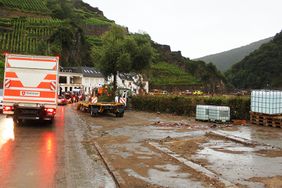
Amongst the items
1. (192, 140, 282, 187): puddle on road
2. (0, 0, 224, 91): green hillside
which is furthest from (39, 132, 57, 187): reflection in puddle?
(0, 0, 224, 91): green hillside

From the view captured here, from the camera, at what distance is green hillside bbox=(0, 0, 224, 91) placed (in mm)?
92000

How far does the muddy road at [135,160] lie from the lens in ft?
28.2

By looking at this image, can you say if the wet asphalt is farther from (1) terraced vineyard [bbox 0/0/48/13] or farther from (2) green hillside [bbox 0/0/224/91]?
(1) terraced vineyard [bbox 0/0/48/13]

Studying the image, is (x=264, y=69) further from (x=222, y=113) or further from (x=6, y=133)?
(x=6, y=133)

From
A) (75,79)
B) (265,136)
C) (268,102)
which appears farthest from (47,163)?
(75,79)

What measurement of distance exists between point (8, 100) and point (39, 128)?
2113mm

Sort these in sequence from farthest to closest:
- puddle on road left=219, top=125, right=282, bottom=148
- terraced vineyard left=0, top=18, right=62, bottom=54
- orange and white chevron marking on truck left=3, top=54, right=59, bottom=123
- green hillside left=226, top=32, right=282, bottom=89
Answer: green hillside left=226, top=32, right=282, bottom=89, terraced vineyard left=0, top=18, right=62, bottom=54, orange and white chevron marking on truck left=3, top=54, right=59, bottom=123, puddle on road left=219, top=125, right=282, bottom=148

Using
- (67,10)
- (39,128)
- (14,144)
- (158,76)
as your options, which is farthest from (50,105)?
(67,10)

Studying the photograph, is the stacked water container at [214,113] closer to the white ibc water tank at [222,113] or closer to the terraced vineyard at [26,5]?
the white ibc water tank at [222,113]

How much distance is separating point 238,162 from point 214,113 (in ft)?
47.0

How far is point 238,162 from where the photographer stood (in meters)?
11.0

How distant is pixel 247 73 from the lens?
124m

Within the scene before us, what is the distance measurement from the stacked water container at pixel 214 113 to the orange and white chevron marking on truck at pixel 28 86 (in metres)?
11.1

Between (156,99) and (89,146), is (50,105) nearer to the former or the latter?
(89,146)
